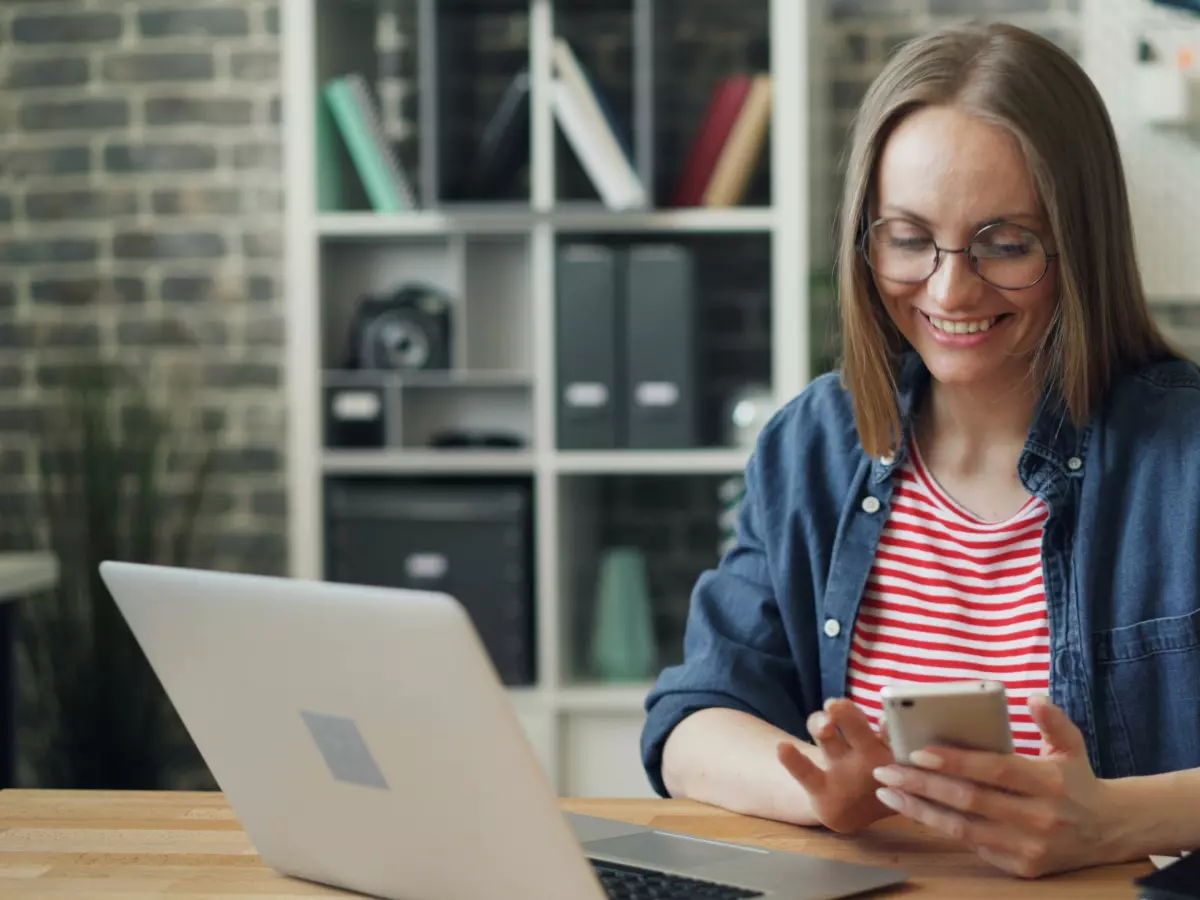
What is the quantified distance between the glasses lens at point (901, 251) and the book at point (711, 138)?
162cm

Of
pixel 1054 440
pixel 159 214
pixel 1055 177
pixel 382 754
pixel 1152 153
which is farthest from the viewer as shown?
pixel 159 214

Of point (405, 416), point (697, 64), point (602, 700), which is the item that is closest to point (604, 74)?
point (697, 64)

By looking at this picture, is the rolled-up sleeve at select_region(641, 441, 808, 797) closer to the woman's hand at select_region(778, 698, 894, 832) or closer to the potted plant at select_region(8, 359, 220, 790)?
the woman's hand at select_region(778, 698, 894, 832)

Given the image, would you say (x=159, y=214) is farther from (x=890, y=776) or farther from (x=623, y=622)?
(x=890, y=776)

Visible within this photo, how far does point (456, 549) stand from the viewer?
310cm

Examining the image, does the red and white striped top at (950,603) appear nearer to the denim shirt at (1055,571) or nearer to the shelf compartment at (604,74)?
the denim shirt at (1055,571)

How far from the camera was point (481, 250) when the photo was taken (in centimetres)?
335

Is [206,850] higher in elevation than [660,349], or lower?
lower

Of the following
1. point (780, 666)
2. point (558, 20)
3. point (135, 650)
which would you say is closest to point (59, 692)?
point (135, 650)

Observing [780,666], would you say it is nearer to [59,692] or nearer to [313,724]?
[313,724]

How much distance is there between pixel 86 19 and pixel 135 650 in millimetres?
1440

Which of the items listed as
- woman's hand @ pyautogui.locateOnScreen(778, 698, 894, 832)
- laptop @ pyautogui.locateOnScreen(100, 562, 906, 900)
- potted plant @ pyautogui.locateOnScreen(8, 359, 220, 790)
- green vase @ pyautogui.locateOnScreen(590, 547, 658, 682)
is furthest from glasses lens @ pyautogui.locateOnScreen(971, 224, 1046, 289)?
potted plant @ pyautogui.locateOnScreen(8, 359, 220, 790)

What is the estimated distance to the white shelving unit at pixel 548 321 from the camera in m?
3.05

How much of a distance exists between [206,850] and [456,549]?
5.90 ft
